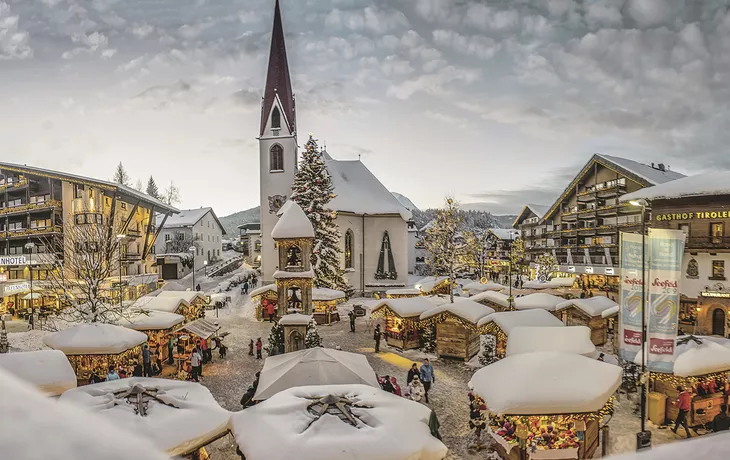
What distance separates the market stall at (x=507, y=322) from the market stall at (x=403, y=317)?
4.17 metres

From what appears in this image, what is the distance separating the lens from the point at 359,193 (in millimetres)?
46375

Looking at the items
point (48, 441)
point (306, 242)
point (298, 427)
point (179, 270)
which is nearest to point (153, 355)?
point (306, 242)

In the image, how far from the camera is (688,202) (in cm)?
2639

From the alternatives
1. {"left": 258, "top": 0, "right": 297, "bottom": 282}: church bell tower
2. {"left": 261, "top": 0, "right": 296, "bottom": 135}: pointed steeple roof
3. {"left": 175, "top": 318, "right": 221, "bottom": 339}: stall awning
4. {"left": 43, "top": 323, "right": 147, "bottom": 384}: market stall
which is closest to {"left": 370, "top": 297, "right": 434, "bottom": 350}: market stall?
{"left": 175, "top": 318, "right": 221, "bottom": 339}: stall awning

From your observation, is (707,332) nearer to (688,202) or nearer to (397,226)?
(688,202)

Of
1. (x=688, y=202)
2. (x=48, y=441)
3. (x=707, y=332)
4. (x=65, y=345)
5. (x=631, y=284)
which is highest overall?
(x=688, y=202)

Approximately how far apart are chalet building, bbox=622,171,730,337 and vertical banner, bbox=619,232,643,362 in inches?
628

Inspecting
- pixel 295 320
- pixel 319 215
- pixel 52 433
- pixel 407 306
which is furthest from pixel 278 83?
pixel 52 433

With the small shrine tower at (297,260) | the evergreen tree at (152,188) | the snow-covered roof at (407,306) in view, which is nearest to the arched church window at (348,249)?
the snow-covered roof at (407,306)

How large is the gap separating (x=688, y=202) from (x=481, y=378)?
Result: 79.4ft

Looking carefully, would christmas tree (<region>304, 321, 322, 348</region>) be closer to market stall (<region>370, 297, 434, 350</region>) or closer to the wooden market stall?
market stall (<region>370, 297, 434, 350</region>)

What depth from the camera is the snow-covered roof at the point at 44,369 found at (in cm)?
916

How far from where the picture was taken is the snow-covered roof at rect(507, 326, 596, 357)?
12773 millimetres

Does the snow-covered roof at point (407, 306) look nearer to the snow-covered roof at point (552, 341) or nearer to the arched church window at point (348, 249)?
the snow-covered roof at point (552, 341)
